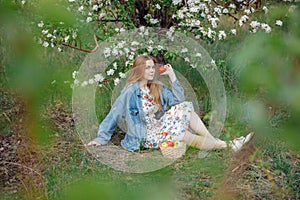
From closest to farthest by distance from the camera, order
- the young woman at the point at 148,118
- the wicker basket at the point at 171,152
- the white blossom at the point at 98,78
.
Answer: the wicker basket at the point at 171,152, the young woman at the point at 148,118, the white blossom at the point at 98,78

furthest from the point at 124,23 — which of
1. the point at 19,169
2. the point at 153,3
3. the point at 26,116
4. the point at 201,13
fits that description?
the point at 26,116

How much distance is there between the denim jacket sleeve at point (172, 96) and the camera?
11.5 ft

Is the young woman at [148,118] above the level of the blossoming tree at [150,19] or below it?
below

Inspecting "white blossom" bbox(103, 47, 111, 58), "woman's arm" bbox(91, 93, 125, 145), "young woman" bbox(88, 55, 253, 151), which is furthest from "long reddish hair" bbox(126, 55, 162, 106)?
"white blossom" bbox(103, 47, 111, 58)

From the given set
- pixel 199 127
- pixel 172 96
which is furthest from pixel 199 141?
pixel 172 96

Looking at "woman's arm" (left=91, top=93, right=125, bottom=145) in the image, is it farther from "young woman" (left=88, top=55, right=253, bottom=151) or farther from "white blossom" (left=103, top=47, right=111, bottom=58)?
"white blossom" (left=103, top=47, right=111, bottom=58)

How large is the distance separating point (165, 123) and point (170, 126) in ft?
0.19

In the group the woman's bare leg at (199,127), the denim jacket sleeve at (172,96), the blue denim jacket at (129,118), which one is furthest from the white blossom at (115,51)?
the woman's bare leg at (199,127)

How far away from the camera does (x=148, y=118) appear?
11.4 feet

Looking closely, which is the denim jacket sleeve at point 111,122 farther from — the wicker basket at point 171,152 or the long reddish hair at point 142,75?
the wicker basket at point 171,152

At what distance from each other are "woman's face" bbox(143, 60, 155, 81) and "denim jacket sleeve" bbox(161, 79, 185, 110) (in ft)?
0.71

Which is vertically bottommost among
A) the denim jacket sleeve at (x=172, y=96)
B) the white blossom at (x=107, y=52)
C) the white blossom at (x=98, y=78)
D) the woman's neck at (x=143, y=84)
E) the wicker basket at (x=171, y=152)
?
the wicker basket at (x=171, y=152)

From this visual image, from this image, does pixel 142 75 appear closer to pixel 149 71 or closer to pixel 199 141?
pixel 149 71

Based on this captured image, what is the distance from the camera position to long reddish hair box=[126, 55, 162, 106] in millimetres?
3352
